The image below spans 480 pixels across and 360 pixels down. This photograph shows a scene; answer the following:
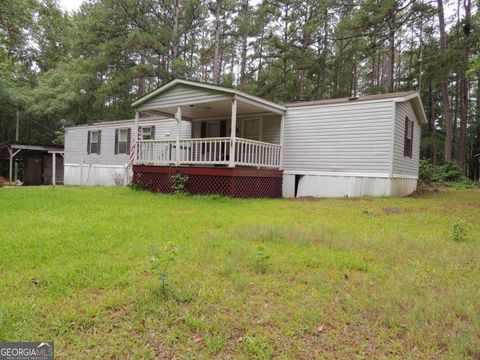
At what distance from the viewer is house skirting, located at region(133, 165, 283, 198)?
33.8ft

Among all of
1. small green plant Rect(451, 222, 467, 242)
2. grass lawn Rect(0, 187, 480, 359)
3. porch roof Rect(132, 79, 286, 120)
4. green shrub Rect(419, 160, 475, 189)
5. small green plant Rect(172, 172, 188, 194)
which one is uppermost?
porch roof Rect(132, 79, 286, 120)

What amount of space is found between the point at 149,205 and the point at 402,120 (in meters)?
8.42

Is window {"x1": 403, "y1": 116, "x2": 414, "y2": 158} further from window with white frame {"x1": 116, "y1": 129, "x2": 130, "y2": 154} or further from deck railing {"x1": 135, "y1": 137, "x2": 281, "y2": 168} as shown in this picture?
window with white frame {"x1": 116, "y1": 129, "x2": 130, "y2": 154}

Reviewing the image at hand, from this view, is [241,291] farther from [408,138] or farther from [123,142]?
[123,142]

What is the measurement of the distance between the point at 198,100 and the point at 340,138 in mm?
4673

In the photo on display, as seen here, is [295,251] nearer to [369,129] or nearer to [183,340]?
[183,340]

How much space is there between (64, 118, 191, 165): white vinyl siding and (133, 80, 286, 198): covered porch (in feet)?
5.75

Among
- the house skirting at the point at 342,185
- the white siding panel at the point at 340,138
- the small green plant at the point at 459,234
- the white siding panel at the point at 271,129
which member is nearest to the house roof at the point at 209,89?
the white siding panel at the point at 271,129

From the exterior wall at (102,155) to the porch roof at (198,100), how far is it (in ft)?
9.09

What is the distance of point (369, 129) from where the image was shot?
1075 cm

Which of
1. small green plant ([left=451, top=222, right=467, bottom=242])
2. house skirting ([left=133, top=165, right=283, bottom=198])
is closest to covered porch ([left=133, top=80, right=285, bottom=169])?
house skirting ([left=133, top=165, right=283, bottom=198])

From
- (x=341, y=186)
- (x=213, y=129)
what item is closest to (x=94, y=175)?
(x=213, y=129)

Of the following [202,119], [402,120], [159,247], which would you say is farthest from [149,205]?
[402,120]

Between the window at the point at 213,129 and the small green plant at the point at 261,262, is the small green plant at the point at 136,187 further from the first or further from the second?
the small green plant at the point at 261,262
